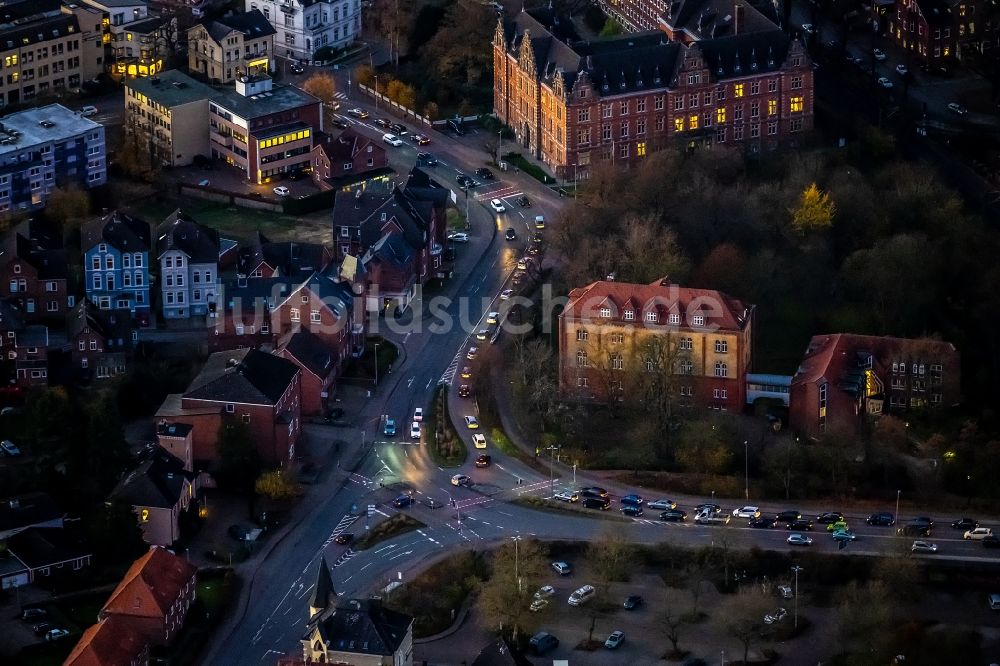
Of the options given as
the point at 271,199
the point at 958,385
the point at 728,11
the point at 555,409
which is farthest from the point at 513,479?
the point at 728,11

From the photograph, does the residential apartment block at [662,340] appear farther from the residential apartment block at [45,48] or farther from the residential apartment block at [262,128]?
the residential apartment block at [45,48]

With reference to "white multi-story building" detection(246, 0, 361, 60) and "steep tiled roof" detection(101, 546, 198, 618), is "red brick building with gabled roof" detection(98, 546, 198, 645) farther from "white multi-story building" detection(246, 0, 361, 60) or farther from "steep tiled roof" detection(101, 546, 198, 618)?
"white multi-story building" detection(246, 0, 361, 60)

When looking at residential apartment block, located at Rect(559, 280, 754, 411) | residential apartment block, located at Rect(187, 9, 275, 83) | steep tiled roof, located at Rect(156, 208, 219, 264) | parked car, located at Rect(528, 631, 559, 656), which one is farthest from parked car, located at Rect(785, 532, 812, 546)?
residential apartment block, located at Rect(187, 9, 275, 83)

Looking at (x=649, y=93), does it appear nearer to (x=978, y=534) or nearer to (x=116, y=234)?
(x=116, y=234)

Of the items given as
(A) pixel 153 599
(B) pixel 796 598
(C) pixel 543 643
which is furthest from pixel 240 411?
(B) pixel 796 598

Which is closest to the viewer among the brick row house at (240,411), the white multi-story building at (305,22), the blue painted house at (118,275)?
the brick row house at (240,411)

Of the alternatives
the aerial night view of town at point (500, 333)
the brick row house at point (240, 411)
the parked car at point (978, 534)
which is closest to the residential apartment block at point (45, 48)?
the aerial night view of town at point (500, 333)
